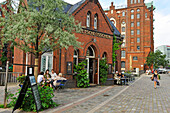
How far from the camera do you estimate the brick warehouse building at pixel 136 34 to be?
2013 inches

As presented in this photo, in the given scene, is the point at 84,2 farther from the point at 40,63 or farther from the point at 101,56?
the point at 40,63

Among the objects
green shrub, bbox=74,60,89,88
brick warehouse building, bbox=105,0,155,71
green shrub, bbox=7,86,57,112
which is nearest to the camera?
green shrub, bbox=7,86,57,112

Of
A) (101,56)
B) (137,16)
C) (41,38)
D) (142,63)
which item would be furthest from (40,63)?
(137,16)

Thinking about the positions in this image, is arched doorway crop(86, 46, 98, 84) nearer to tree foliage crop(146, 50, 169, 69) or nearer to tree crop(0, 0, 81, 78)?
tree crop(0, 0, 81, 78)

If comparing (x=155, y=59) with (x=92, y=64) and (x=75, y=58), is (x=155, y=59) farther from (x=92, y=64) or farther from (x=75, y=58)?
(x=75, y=58)

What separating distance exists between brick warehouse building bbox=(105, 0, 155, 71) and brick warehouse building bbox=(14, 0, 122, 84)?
3783 centimetres

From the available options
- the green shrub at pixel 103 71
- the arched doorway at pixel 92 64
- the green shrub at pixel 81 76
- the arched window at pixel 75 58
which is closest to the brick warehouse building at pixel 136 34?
the green shrub at pixel 103 71

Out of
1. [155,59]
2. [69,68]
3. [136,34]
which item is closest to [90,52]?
[69,68]

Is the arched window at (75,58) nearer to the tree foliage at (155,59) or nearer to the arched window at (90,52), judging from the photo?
the arched window at (90,52)

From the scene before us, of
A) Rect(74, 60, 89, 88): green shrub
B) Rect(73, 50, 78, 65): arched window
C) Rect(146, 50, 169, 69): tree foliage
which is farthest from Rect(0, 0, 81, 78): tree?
Rect(146, 50, 169, 69): tree foliage

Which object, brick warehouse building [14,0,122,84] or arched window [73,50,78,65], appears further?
arched window [73,50,78,65]

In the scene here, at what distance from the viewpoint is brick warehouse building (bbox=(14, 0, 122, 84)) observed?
40.7 feet

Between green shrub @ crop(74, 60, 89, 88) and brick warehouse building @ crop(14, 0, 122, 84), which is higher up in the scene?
brick warehouse building @ crop(14, 0, 122, 84)

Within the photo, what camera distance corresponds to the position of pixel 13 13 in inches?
301
